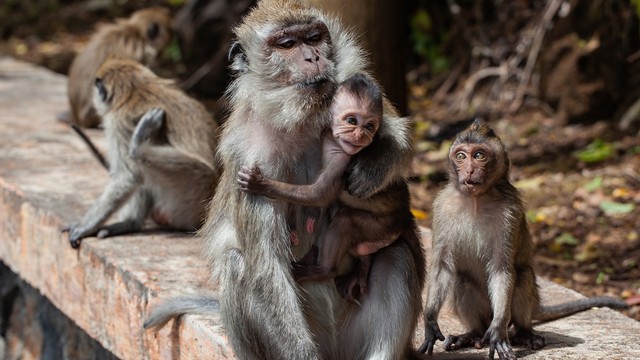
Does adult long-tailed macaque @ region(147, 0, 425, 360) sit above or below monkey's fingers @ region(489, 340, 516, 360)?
above

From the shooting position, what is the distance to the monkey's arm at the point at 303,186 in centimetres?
365

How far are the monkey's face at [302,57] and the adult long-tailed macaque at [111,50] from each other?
4.87 metres

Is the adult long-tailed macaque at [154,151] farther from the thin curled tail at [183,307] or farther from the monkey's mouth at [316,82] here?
the monkey's mouth at [316,82]

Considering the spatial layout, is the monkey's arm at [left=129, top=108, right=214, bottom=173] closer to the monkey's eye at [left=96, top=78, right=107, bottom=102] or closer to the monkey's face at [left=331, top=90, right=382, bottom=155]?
the monkey's eye at [left=96, top=78, right=107, bottom=102]

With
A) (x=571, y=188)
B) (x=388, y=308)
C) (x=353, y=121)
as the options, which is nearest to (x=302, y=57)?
(x=353, y=121)

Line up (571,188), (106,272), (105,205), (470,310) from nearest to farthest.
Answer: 1. (470,310)
2. (106,272)
3. (105,205)
4. (571,188)

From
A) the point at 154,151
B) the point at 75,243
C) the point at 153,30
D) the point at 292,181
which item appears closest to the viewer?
the point at 292,181

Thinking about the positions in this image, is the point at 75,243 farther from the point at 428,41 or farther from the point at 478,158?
the point at 428,41

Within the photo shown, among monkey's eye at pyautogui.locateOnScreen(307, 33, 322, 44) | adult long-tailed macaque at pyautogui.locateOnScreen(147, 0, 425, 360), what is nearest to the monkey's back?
adult long-tailed macaque at pyautogui.locateOnScreen(147, 0, 425, 360)

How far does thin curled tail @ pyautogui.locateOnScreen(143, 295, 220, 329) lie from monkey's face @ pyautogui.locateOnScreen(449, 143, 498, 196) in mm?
1197

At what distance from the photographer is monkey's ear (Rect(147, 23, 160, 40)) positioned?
403 inches

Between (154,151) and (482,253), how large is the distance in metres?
2.70

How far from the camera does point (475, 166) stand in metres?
4.02

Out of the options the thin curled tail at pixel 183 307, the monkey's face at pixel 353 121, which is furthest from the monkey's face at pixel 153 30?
the monkey's face at pixel 353 121
